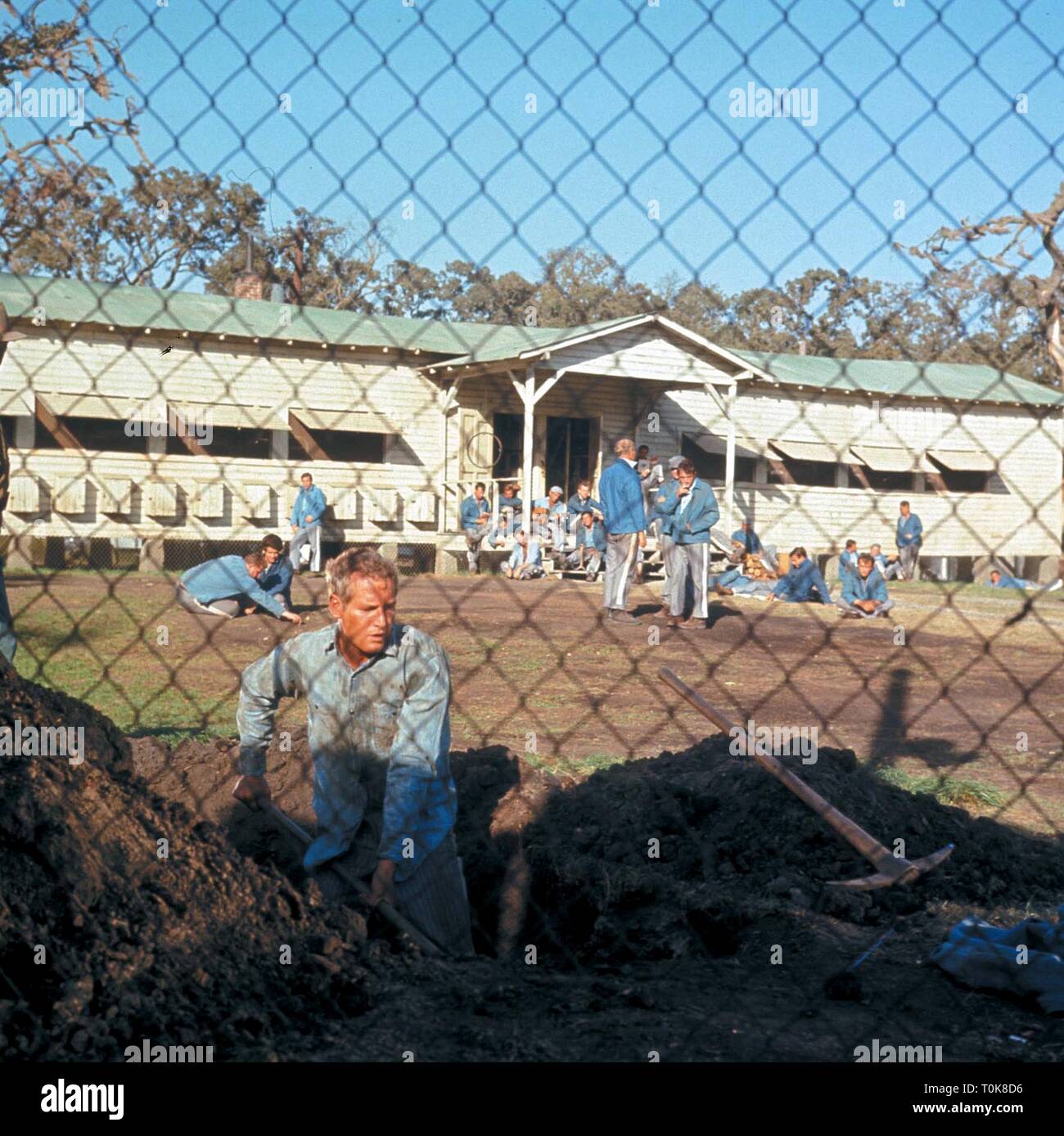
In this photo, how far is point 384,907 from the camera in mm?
3992

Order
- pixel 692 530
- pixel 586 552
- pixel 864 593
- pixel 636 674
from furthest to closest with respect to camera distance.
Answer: pixel 586 552, pixel 864 593, pixel 692 530, pixel 636 674

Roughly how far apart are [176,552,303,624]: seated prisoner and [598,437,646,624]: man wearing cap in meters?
3.06

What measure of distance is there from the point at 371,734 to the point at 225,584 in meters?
8.30

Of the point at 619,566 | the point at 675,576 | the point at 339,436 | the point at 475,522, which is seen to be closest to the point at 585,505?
the point at 475,522

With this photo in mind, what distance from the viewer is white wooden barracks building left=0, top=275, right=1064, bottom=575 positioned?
57.3 feet

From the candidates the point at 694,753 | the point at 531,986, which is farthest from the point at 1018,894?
the point at 531,986

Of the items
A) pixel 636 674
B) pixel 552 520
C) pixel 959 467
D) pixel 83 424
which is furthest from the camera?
pixel 959 467

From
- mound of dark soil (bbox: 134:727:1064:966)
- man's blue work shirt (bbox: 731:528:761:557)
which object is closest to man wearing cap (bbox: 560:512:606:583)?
man's blue work shirt (bbox: 731:528:761:557)

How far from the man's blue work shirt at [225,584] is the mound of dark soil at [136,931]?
8003 millimetres

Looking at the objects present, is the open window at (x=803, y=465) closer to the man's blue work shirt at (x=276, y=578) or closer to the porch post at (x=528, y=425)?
the porch post at (x=528, y=425)

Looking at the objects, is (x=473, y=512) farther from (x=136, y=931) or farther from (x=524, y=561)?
(x=136, y=931)

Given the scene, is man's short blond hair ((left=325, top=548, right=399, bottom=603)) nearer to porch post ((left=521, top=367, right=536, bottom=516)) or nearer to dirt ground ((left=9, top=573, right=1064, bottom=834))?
dirt ground ((left=9, top=573, right=1064, bottom=834))
